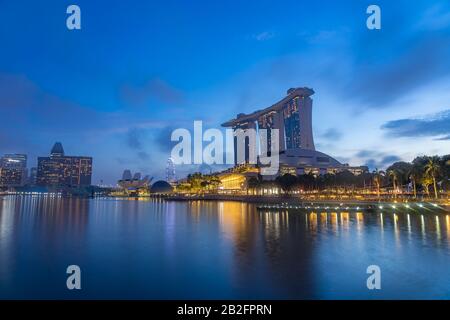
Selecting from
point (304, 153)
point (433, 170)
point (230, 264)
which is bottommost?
point (230, 264)

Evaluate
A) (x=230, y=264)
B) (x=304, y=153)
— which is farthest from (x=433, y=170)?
(x=304, y=153)

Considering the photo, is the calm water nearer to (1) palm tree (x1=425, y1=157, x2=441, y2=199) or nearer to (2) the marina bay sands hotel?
(1) palm tree (x1=425, y1=157, x2=441, y2=199)

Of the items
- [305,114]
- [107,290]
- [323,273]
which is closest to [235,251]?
[323,273]

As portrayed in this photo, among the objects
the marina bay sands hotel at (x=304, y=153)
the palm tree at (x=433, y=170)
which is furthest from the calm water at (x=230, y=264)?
the marina bay sands hotel at (x=304, y=153)

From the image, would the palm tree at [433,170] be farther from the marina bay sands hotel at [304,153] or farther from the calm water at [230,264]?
the marina bay sands hotel at [304,153]

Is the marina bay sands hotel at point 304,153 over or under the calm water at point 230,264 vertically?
over

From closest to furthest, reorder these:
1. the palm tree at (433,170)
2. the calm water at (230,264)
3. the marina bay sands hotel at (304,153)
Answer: the calm water at (230,264)
the palm tree at (433,170)
the marina bay sands hotel at (304,153)

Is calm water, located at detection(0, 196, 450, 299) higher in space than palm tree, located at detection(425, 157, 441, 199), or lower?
lower

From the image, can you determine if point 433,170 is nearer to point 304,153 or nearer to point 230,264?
point 230,264

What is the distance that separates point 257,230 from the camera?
30234 millimetres

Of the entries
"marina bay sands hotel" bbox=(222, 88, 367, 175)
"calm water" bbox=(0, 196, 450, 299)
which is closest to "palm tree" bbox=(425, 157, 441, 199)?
"calm water" bbox=(0, 196, 450, 299)
